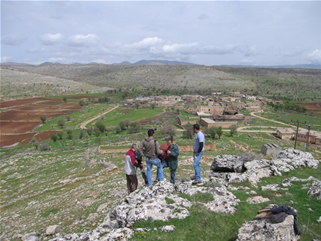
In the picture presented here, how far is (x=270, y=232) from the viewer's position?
19.2 ft

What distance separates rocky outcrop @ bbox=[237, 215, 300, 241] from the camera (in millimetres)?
5793

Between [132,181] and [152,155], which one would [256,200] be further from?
[132,181]

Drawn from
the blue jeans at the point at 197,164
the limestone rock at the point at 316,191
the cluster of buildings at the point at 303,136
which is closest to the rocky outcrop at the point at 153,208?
the blue jeans at the point at 197,164

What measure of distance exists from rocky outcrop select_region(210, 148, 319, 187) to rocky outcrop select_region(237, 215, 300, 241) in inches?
184

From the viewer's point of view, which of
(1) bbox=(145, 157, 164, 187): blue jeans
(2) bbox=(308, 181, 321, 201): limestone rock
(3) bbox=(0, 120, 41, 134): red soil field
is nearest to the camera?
(2) bbox=(308, 181, 321, 201): limestone rock

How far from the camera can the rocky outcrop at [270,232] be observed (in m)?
5.79

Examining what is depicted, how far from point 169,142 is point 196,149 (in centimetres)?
140

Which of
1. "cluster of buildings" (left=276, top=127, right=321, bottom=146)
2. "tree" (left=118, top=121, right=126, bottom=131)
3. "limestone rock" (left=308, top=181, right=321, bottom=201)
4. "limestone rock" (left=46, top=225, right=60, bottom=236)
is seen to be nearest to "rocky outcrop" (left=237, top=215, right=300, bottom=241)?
"limestone rock" (left=308, top=181, right=321, bottom=201)

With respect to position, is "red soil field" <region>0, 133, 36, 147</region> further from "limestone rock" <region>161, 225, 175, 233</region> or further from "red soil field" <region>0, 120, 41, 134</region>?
"limestone rock" <region>161, 225, 175, 233</region>

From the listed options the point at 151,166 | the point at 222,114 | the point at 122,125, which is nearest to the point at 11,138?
the point at 122,125

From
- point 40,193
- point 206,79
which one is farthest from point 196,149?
point 206,79

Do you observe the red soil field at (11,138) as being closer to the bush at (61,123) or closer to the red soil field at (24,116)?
the red soil field at (24,116)

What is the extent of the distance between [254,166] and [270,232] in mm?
7718

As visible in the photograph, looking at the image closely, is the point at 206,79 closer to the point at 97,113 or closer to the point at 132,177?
the point at 97,113
